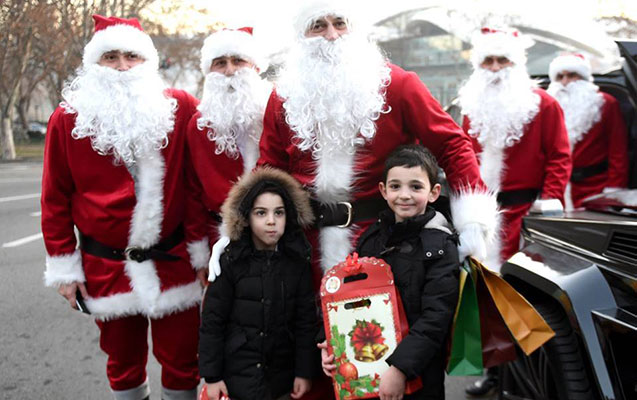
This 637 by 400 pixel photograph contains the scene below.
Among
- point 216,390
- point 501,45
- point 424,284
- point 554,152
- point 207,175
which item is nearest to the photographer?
point 424,284

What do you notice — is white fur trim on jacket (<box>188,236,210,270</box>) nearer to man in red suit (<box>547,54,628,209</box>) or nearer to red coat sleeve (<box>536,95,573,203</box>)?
red coat sleeve (<box>536,95,573,203</box>)

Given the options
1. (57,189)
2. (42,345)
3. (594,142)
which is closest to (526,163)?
(594,142)

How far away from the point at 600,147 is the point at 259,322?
3580mm

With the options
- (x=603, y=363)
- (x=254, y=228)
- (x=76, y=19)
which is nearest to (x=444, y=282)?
(x=603, y=363)

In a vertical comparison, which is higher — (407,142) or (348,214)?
(407,142)

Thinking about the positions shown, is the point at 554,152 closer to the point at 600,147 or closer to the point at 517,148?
the point at 517,148

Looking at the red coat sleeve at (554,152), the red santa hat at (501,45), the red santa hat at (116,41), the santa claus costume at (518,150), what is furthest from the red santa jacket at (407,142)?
the red santa hat at (501,45)

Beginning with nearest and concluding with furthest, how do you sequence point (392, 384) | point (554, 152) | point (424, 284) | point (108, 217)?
point (392, 384) < point (424, 284) < point (108, 217) < point (554, 152)

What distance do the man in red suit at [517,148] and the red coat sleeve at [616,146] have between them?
840 mm

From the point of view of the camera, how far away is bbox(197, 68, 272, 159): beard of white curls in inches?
123

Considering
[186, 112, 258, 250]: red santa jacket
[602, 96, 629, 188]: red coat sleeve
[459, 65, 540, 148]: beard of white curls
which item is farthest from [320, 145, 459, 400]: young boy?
[602, 96, 629, 188]: red coat sleeve

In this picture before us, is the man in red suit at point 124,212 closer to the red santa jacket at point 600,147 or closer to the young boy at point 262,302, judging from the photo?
the young boy at point 262,302

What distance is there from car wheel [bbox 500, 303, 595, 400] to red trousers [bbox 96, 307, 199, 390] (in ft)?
5.15

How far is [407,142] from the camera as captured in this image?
2643 millimetres
